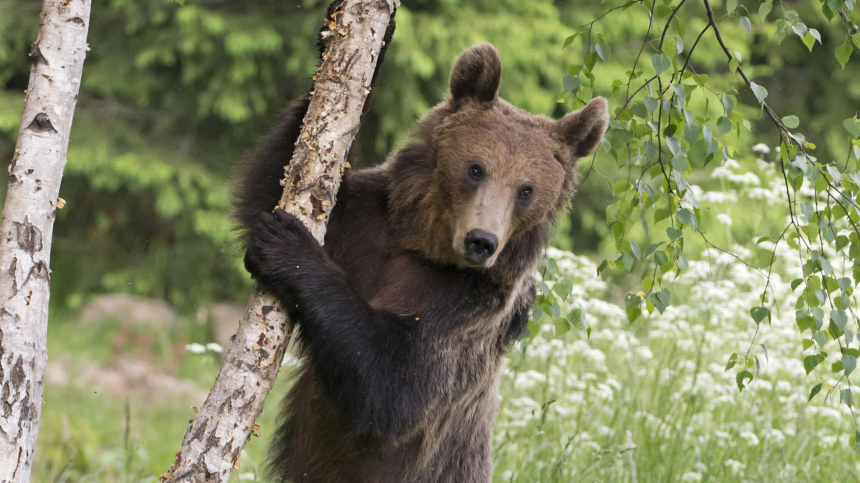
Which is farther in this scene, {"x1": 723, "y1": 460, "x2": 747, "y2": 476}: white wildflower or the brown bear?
{"x1": 723, "y1": 460, "x2": 747, "y2": 476}: white wildflower

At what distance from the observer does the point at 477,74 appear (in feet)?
11.8

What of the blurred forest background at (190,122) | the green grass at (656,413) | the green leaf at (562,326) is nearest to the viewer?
the green leaf at (562,326)

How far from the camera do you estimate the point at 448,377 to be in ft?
11.4

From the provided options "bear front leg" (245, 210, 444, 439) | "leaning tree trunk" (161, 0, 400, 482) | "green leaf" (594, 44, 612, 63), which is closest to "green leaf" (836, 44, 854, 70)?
"green leaf" (594, 44, 612, 63)

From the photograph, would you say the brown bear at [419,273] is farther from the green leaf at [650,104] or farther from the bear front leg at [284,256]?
the green leaf at [650,104]

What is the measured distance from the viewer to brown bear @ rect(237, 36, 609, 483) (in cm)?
317

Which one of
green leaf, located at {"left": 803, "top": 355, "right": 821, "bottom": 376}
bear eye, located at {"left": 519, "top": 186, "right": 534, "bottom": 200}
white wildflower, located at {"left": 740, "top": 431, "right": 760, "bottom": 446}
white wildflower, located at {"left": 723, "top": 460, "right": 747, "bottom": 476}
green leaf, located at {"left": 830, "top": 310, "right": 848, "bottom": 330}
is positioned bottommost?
white wildflower, located at {"left": 723, "top": 460, "right": 747, "bottom": 476}

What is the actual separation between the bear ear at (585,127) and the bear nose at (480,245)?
78 centimetres

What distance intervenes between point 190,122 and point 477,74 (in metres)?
6.04

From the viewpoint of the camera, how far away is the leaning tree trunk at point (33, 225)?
2.41 metres

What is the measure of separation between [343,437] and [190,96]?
5.95 m

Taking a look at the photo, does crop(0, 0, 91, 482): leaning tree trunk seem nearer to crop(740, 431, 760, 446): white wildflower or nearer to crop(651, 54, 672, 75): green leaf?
crop(651, 54, 672, 75): green leaf

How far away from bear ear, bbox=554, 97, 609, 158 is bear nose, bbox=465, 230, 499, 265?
2.55 ft

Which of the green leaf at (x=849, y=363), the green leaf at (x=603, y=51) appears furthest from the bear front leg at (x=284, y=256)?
the green leaf at (x=849, y=363)
